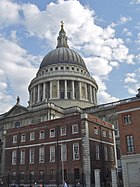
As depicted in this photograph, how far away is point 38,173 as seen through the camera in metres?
48.6

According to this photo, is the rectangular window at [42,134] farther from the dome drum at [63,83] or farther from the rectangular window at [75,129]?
the dome drum at [63,83]

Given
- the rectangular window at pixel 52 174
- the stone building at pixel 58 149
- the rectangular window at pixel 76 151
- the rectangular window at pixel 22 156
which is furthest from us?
the rectangular window at pixel 22 156

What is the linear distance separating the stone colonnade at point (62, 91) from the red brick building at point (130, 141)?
155 feet

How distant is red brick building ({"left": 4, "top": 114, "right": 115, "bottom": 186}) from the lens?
1773 inches

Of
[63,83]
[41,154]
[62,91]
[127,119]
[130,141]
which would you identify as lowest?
[41,154]

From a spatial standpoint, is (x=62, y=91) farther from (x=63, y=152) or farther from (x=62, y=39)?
(x=63, y=152)

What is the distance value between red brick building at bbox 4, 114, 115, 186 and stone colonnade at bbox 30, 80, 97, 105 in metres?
32.8

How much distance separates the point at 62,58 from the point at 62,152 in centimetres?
5326

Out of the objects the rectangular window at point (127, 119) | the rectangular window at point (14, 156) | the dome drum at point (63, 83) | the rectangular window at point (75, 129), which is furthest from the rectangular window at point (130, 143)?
the dome drum at point (63, 83)

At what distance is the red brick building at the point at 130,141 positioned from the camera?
3662cm

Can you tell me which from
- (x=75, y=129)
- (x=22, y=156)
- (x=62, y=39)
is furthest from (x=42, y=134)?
(x=62, y=39)

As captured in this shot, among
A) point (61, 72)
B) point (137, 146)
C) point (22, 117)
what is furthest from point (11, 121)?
point (137, 146)

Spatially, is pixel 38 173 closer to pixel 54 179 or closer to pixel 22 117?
pixel 54 179

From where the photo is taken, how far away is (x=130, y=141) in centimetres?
3862
